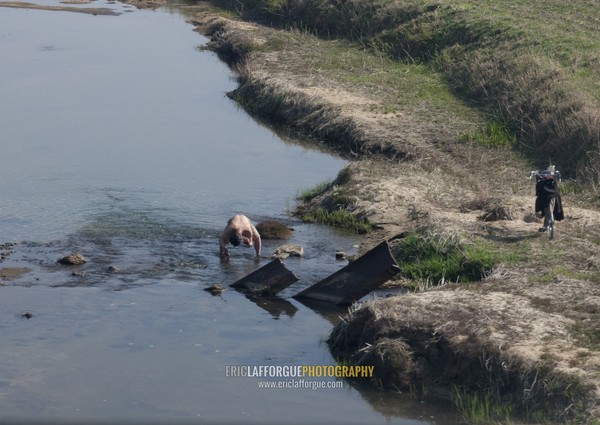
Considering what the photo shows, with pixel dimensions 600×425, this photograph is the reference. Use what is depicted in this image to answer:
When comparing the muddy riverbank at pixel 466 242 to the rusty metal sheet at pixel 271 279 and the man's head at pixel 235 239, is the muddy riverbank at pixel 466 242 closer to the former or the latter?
the rusty metal sheet at pixel 271 279

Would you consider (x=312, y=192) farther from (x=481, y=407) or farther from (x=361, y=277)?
(x=481, y=407)

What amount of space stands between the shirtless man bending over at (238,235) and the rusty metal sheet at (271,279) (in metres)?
1.31

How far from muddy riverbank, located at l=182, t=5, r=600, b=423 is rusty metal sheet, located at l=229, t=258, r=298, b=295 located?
160 cm

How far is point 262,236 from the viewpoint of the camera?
17.8 metres

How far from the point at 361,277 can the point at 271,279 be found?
1.33 m

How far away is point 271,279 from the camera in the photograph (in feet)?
50.0

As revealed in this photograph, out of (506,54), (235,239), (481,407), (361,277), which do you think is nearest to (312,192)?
(235,239)

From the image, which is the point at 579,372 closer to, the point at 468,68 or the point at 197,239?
the point at 197,239

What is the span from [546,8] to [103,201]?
15.9 metres

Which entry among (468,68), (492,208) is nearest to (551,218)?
(492,208)

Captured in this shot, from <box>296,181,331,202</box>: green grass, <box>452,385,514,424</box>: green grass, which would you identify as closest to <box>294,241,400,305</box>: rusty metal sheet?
<box>452,385,514,424</box>: green grass

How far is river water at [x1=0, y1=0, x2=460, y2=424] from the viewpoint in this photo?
39.5ft

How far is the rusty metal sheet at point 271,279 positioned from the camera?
49.9 ft

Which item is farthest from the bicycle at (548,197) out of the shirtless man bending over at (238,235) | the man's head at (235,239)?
the man's head at (235,239)
